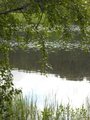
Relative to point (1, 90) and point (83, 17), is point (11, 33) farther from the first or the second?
point (83, 17)

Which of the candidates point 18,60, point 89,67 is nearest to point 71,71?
point 89,67

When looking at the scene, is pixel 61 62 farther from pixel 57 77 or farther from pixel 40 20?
pixel 40 20

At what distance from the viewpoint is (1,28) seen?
5566mm

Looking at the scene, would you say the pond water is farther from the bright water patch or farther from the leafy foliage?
the leafy foliage

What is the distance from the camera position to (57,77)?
2244 centimetres

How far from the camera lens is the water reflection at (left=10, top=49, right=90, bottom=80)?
76.3ft

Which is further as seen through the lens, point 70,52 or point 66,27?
point 70,52

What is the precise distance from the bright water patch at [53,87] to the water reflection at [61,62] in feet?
3.54

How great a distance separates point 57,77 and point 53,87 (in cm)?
269

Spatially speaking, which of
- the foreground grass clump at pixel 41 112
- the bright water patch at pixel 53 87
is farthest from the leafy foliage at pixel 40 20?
the bright water patch at pixel 53 87

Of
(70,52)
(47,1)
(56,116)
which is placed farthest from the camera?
(70,52)

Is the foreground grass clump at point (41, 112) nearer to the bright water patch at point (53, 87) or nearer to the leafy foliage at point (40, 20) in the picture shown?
the bright water patch at point (53, 87)

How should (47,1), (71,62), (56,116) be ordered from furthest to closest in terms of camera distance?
1. (71,62)
2. (56,116)
3. (47,1)

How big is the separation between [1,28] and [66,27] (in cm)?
95
